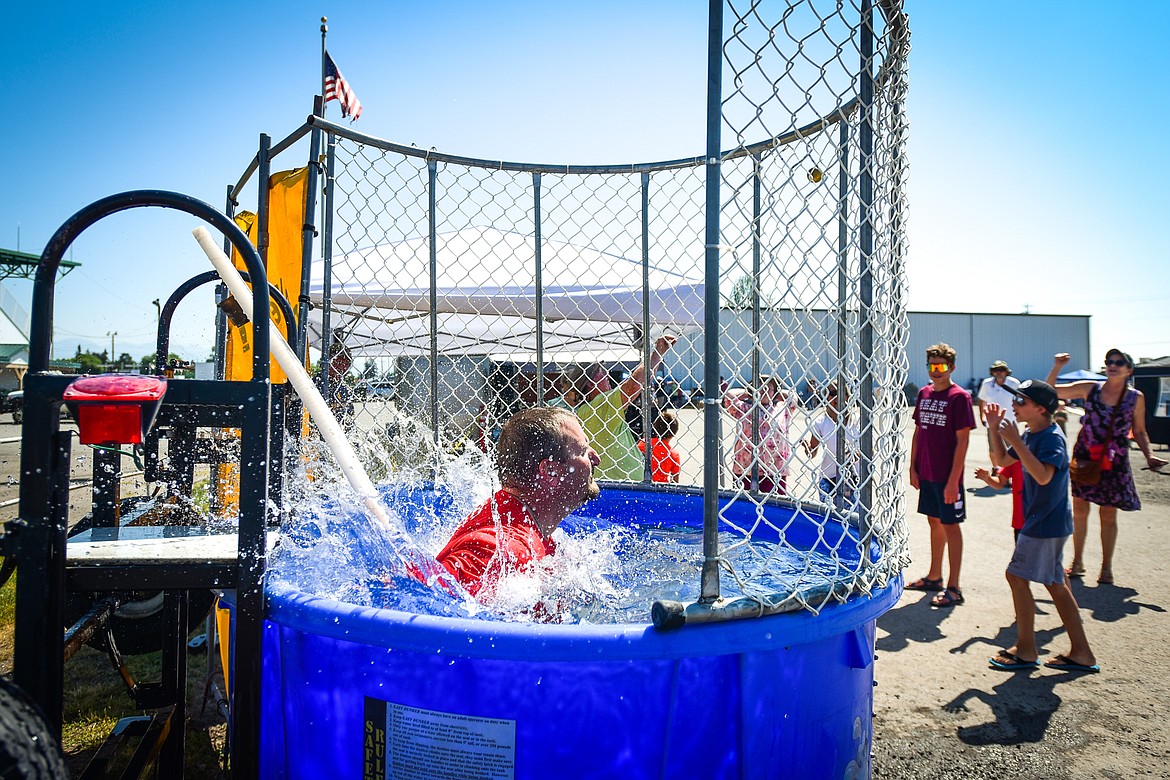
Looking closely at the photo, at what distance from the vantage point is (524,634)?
1.48m

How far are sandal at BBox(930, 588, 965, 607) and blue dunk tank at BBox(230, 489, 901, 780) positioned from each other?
3.35 m

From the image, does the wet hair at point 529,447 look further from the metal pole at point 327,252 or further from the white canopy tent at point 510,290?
the white canopy tent at point 510,290

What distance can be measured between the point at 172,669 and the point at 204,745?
1.48ft

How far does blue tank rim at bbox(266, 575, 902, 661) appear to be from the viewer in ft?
4.86

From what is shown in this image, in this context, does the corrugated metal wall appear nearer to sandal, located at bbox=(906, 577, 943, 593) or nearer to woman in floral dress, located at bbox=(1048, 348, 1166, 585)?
woman in floral dress, located at bbox=(1048, 348, 1166, 585)

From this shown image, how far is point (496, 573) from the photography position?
1.87 meters

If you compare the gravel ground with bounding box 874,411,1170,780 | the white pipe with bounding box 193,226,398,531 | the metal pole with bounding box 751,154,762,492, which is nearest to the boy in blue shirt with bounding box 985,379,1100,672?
the gravel ground with bounding box 874,411,1170,780

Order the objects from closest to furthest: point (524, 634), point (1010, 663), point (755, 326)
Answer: point (524, 634), point (755, 326), point (1010, 663)

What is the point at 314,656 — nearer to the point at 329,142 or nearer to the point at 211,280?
the point at 211,280

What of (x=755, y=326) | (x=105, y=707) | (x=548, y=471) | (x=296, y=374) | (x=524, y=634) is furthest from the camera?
(x=105, y=707)

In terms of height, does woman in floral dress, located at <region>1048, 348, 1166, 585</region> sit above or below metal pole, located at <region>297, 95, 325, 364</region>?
below

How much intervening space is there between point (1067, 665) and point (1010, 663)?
30cm

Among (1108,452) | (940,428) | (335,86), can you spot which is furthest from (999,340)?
(335,86)

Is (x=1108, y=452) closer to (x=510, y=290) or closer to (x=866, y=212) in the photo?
(x=866, y=212)
